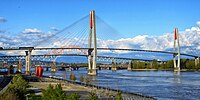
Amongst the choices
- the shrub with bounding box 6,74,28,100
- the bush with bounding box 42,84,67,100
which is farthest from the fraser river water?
the bush with bounding box 42,84,67,100

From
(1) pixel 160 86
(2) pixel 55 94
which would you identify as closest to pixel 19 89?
(2) pixel 55 94

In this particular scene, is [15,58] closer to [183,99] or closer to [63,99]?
[183,99]

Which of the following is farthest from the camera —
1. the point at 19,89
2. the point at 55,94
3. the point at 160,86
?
the point at 160,86

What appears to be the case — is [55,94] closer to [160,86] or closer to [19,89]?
[19,89]

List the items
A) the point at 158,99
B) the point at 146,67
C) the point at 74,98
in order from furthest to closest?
the point at 146,67, the point at 158,99, the point at 74,98

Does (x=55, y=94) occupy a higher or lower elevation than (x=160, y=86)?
higher

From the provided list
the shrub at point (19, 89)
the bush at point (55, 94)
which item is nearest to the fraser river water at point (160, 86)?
the shrub at point (19, 89)

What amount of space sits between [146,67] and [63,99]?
15533 centimetres

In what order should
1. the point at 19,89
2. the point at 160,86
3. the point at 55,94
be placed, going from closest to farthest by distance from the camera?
the point at 55,94 → the point at 19,89 → the point at 160,86

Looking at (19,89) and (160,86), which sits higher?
(19,89)

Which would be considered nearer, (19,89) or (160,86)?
(19,89)

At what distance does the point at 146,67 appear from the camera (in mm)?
174500

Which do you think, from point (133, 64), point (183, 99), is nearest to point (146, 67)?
point (133, 64)

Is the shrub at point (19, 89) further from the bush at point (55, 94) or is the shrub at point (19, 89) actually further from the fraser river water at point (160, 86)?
the fraser river water at point (160, 86)
